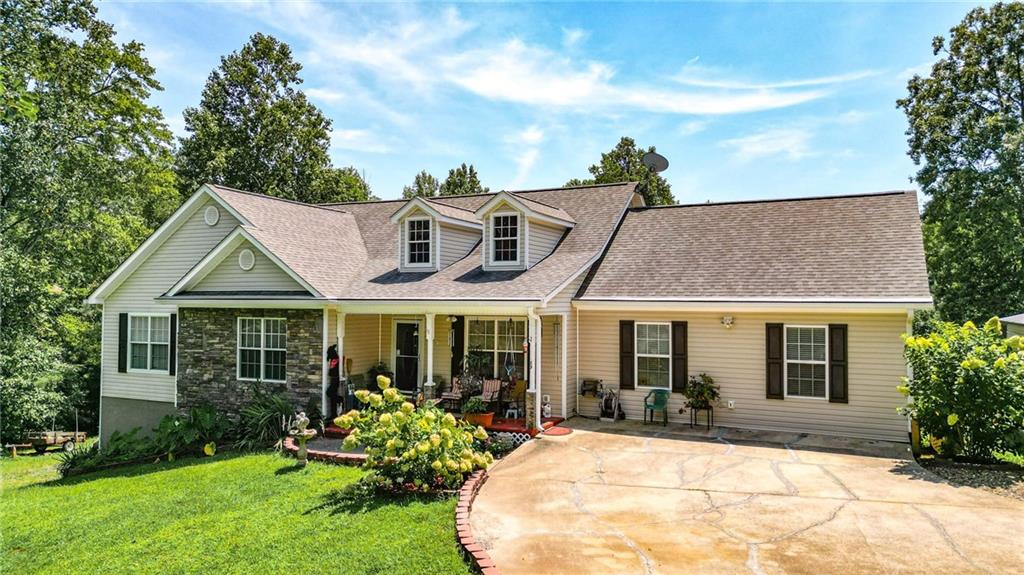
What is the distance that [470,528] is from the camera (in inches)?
296

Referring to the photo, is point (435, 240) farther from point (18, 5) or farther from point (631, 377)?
point (18, 5)

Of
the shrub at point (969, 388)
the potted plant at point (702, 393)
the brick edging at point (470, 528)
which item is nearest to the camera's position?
the brick edging at point (470, 528)

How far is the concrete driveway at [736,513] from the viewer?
644 cm

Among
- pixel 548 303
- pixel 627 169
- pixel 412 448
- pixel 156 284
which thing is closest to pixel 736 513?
pixel 412 448

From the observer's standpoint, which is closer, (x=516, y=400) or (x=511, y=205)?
(x=516, y=400)

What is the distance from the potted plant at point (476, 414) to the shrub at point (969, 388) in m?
→ 7.40

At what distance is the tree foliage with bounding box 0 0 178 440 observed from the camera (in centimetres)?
2089

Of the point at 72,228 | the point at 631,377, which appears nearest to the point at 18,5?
the point at 72,228

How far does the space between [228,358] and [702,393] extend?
36.9 ft

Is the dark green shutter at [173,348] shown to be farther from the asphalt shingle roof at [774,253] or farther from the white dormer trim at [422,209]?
the asphalt shingle roof at [774,253]

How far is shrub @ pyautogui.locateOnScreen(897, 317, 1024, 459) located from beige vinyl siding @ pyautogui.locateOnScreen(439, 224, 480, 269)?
1047cm

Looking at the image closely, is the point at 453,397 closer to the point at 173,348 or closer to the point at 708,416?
the point at 708,416

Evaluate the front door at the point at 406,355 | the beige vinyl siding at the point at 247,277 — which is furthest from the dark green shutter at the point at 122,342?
the front door at the point at 406,355

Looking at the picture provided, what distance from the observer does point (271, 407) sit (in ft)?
47.0
